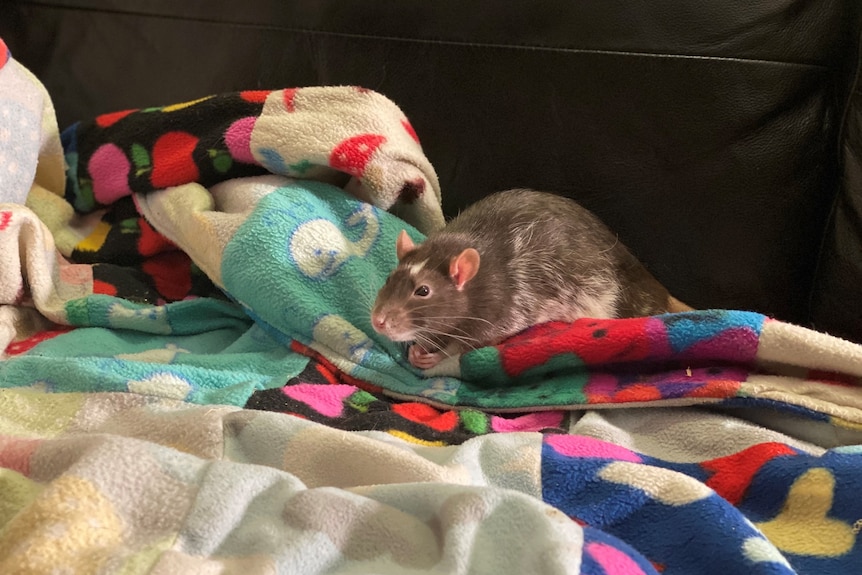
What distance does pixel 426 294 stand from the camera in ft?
3.76

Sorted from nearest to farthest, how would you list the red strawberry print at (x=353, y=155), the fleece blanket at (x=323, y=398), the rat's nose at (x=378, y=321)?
1. the fleece blanket at (x=323, y=398)
2. the rat's nose at (x=378, y=321)
3. the red strawberry print at (x=353, y=155)

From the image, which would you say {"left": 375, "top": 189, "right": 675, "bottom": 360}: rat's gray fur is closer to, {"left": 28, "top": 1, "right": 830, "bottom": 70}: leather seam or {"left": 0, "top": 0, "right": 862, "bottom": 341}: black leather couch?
{"left": 0, "top": 0, "right": 862, "bottom": 341}: black leather couch

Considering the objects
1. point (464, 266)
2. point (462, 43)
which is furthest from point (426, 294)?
point (462, 43)

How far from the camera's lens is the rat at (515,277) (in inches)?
45.1

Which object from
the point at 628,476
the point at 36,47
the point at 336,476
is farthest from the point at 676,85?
the point at 36,47

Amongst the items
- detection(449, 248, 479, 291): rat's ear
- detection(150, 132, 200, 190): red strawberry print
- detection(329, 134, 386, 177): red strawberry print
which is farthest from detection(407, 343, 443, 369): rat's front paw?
detection(150, 132, 200, 190): red strawberry print

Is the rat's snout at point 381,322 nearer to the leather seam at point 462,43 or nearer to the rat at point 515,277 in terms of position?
the rat at point 515,277

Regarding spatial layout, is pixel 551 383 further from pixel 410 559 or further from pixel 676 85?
pixel 676 85

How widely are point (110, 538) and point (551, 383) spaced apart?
575 millimetres

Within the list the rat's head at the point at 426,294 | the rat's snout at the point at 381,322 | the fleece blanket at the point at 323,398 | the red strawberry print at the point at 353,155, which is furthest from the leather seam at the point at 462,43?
the rat's snout at the point at 381,322

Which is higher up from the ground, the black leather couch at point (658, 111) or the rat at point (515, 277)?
the black leather couch at point (658, 111)

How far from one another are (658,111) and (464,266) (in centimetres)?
41

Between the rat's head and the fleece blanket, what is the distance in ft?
0.14

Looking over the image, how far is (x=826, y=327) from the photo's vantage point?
1140 millimetres
